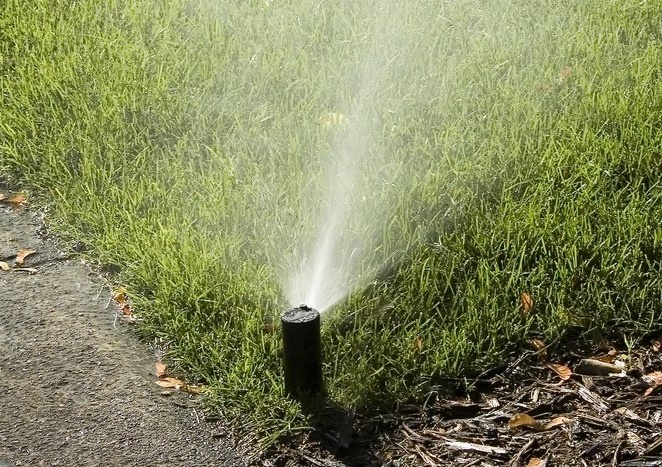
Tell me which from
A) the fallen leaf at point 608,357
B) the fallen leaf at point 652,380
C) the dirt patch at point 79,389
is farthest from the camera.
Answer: the fallen leaf at point 608,357

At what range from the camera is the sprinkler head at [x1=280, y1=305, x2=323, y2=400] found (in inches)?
114

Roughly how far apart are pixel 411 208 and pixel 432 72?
43.8 inches

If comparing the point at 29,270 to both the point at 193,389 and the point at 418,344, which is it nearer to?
the point at 193,389

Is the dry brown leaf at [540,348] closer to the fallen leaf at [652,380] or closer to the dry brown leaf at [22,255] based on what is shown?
the fallen leaf at [652,380]

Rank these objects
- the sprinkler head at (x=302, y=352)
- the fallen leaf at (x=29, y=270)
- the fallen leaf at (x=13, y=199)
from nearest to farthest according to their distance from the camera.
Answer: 1. the sprinkler head at (x=302, y=352)
2. the fallen leaf at (x=29, y=270)
3. the fallen leaf at (x=13, y=199)

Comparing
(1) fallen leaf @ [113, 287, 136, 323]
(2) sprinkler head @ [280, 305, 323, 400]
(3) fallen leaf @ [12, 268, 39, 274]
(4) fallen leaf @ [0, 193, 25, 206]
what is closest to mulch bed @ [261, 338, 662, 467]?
(2) sprinkler head @ [280, 305, 323, 400]

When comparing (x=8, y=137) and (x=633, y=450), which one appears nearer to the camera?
(x=633, y=450)

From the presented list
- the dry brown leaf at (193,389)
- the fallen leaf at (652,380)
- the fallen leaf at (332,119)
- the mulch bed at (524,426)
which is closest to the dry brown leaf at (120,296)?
the dry brown leaf at (193,389)

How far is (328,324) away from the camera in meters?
3.35

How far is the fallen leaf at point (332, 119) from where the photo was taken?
4359 millimetres

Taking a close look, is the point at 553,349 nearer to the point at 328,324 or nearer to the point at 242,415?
the point at 328,324

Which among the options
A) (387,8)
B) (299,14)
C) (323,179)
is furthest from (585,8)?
(323,179)

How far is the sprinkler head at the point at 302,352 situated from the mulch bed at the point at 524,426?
14cm

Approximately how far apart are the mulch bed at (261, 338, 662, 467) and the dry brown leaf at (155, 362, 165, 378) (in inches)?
20.1
